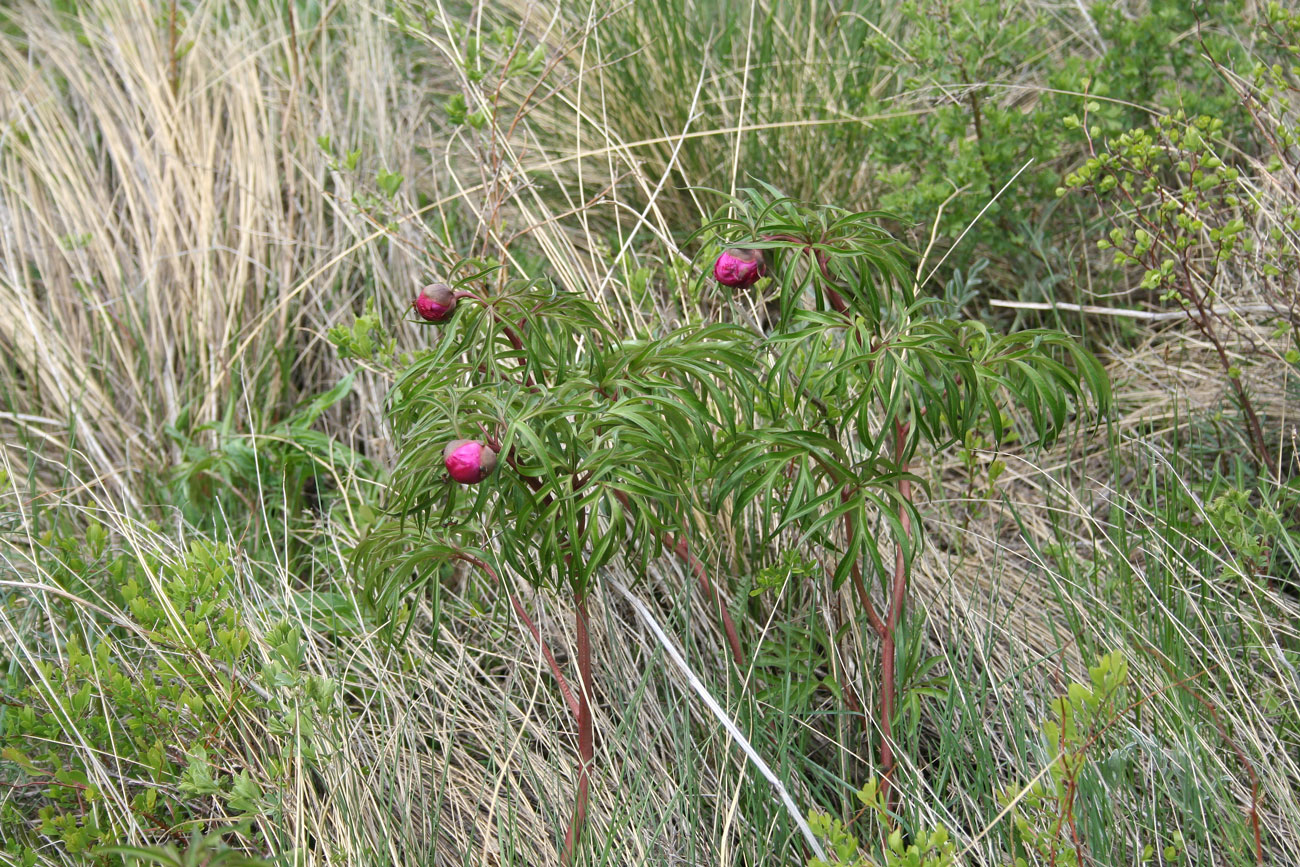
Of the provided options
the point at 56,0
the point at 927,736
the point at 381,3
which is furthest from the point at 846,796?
the point at 56,0

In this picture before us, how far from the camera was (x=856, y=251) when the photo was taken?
1459mm

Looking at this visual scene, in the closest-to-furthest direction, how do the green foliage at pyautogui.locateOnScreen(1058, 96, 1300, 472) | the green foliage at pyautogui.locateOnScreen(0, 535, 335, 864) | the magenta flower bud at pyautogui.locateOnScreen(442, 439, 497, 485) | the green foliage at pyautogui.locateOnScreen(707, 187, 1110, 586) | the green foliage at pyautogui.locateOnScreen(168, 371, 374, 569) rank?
the magenta flower bud at pyautogui.locateOnScreen(442, 439, 497, 485) < the green foliage at pyautogui.locateOnScreen(707, 187, 1110, 586) < the green foliage at pyautogui.locateOnScreen(0, 535, 335, 864) < the green foliage at pyautogui.locateOnScreen(1058, 96, 1300, 472) < the green foliage at pyautogui.locateOnScreen(168, 371, 374, 569)

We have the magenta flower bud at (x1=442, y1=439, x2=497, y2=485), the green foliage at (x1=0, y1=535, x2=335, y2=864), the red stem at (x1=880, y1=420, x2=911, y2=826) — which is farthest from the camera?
the green foliage at (x1=0, y1=535, x2=335, y2=864)

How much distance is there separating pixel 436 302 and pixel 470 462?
32 cm

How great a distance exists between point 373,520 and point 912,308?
1254 mm

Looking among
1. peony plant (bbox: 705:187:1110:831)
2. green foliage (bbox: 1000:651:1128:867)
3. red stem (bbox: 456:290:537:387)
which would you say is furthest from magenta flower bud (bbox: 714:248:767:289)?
green foliage (bbox: 1000:651:1128:867)

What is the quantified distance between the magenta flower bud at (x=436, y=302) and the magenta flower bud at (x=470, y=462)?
28 cm

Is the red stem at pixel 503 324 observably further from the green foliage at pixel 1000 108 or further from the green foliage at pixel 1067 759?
the green foliage at pixel 1000 108

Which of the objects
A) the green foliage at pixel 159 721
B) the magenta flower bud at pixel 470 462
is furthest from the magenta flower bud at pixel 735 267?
the green foliage at pixel 159 721

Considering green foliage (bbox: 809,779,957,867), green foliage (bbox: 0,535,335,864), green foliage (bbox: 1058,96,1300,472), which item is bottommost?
green foliage (bbox: 0,535,335,864)

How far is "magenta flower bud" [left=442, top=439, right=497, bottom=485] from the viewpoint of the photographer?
1332mm

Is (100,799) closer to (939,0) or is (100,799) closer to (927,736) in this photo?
(927,736)

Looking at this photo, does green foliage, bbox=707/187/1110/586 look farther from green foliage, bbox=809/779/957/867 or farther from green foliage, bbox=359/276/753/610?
green foliage, bbox=809/779/957/867

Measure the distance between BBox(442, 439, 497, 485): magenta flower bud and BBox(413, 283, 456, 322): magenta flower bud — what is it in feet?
0.92
